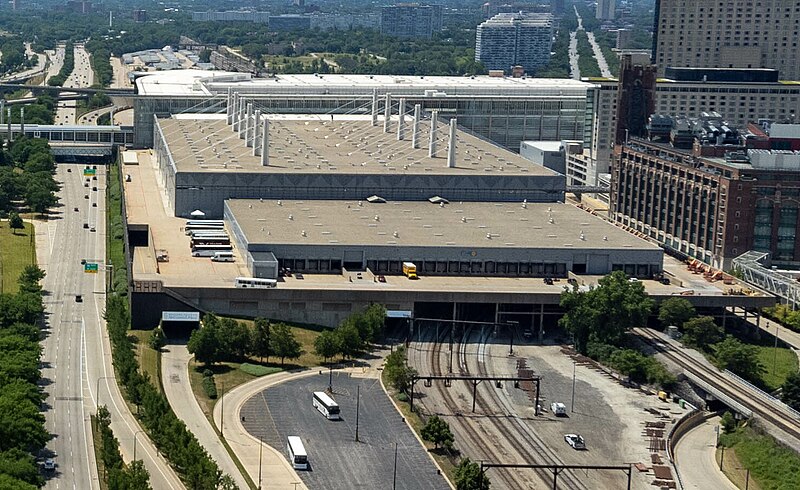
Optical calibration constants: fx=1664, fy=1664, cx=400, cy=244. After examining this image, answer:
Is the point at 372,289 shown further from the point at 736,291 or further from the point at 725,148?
the point at 725,148

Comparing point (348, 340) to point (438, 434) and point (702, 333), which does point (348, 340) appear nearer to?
point (438, 434)

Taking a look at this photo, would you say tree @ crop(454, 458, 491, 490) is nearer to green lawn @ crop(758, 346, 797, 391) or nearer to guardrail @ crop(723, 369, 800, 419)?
guardrail @ crop(723, 369, 800, 419)

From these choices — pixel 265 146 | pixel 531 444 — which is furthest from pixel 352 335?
pixel 265 146

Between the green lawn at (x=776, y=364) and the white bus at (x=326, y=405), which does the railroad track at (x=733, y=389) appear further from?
the white bus at (x=326, y=405)

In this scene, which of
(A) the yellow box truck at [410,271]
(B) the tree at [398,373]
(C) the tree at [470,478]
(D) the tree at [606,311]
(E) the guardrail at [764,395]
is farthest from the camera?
(A) the yellow box truck at [410,271]

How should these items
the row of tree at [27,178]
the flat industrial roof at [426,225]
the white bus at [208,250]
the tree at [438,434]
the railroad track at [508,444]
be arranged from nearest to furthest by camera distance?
the railroad track at [508,444] < the tree at [438,434] < the flat industrial roof at [426,225] < the white bus at [208,250] < the row of tree at [27,178]

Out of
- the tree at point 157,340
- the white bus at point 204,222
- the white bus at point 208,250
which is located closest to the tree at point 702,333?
the tree at point 157,340

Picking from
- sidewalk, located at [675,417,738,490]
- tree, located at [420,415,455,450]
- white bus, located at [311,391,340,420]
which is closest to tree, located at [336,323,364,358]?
white bus, located at [311,391,340,420]
